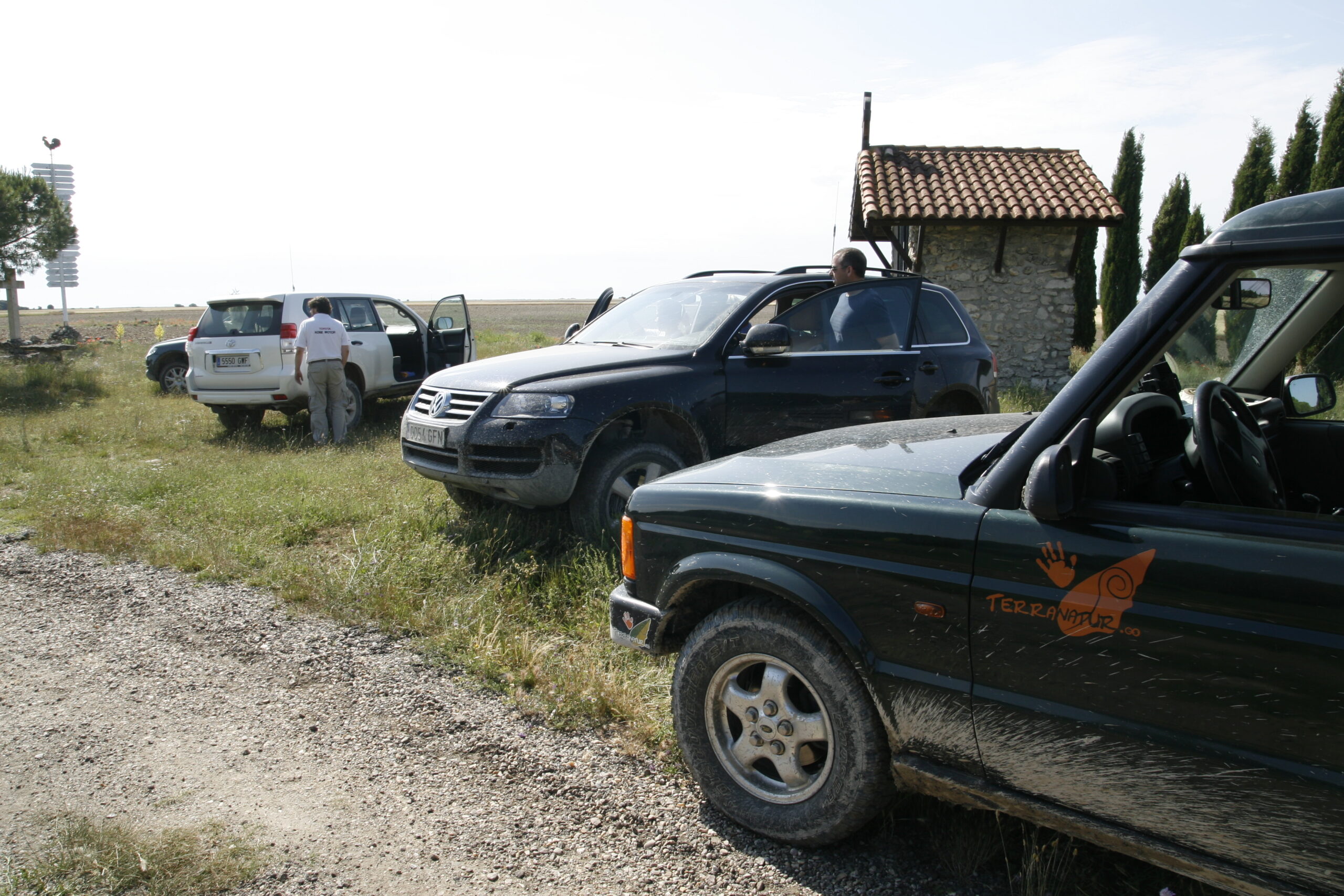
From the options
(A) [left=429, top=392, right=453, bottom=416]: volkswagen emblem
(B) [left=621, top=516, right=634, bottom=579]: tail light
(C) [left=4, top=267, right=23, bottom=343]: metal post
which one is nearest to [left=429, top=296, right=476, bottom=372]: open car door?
(A) [left=429, top=392, right=453, bottom=416]: volkswagen emblem

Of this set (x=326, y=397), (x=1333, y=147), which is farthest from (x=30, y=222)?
(x=1333, y=147)

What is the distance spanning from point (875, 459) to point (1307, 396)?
1.73 metres

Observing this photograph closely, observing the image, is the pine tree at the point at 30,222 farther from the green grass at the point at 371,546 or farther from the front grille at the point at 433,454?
the front grille at the point at 433,454

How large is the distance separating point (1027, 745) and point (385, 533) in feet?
15.4

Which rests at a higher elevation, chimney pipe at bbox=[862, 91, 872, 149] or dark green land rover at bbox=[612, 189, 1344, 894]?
chimney pipe at bbox=[862, 91, 872, 149]

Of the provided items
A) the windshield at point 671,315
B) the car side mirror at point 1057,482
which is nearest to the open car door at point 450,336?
the windshield at point 671,315

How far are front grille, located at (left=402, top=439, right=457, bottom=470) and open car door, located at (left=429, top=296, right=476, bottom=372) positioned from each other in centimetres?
615

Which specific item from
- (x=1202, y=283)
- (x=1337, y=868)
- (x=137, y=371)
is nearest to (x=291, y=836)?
(x=1337, y=868)

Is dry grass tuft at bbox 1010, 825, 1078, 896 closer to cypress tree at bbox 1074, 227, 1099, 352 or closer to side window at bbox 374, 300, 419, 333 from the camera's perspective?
side window at bbox 374, 300, 419, 333

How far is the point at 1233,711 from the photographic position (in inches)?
73.7

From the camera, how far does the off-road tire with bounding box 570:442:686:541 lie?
17.4 ft

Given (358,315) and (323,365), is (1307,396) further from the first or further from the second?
(358,315)

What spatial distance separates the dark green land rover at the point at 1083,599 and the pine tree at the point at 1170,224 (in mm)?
24808

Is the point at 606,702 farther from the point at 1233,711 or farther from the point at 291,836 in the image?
the point at 1233,711
